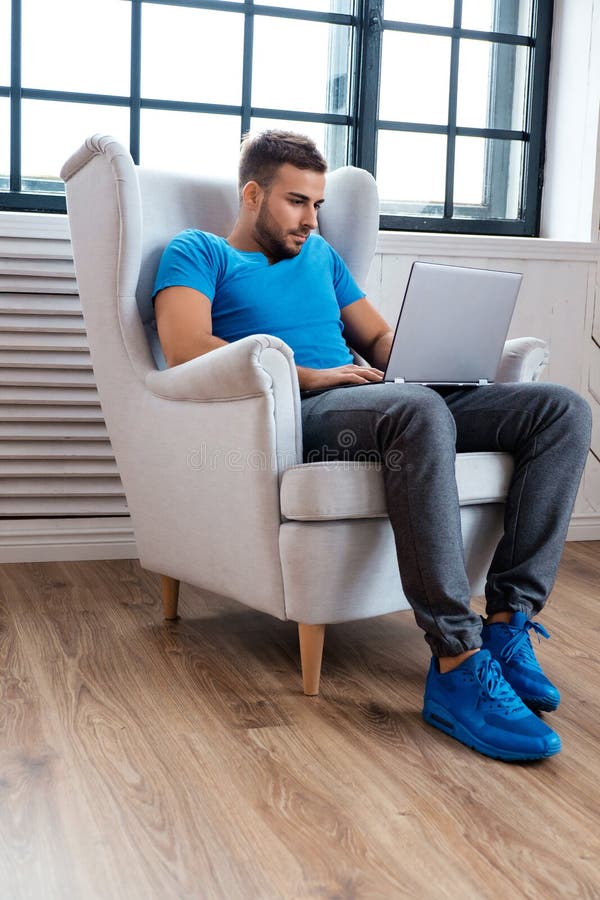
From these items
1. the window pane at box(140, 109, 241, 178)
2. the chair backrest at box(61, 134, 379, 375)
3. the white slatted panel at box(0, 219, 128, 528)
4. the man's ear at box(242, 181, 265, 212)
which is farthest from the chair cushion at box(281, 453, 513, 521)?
the window pane at box(140, 109, 241, 178)

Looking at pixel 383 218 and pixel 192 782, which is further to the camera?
pixel 383 218

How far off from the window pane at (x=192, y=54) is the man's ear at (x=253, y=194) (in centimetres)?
99

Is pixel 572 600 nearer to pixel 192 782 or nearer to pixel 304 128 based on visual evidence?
pixel 192 782

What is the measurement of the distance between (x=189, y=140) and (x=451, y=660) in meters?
1.94

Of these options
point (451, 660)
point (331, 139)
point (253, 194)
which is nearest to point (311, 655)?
point (451, 660)

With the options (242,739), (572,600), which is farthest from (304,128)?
(242,739)

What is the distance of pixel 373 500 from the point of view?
5.31 feet

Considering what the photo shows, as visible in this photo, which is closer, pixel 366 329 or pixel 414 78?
pixel 366 329

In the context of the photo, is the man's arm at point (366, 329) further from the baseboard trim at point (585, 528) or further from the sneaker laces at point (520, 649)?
the baseboard trim at point (585, 528)

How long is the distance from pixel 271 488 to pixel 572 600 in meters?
1.04

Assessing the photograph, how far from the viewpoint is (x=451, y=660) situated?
152 centimetres

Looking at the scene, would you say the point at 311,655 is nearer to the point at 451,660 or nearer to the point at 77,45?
the point at 451,660

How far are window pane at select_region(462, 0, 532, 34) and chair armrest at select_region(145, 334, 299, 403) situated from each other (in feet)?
6.44

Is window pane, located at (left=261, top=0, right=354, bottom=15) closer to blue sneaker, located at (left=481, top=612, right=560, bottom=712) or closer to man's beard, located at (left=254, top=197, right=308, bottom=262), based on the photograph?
man's beard, located at (left=254, top=197, right=308, bottom=262)
